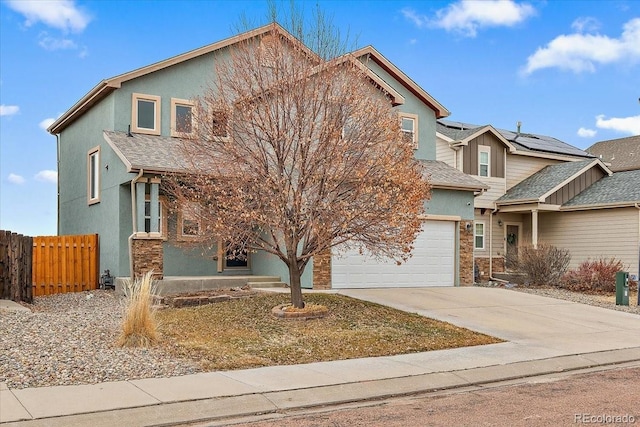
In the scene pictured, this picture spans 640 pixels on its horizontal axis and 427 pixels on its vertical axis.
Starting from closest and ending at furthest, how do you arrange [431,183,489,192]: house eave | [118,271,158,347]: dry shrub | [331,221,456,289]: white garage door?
[118,271,158,347]: dry shrub
[331,221,456,289]: white garage door
[431,183,489,192]: house eave

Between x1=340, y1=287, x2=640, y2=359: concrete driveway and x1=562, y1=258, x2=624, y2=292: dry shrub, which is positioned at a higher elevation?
x1=562, y1=258, x2=624, y2=292: dry shrub

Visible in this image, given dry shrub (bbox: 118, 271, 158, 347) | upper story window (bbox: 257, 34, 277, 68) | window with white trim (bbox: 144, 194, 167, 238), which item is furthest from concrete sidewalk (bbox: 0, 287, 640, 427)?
window with white trim (bbox: 144, 194, 167, 238)

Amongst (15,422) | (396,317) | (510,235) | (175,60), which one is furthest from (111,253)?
(510,235)

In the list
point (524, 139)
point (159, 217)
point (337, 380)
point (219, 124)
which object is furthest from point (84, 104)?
point (524, 139)

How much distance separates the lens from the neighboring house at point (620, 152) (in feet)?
124

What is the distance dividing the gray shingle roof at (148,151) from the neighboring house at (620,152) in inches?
1102

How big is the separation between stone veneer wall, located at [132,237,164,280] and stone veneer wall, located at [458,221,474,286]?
950 cm

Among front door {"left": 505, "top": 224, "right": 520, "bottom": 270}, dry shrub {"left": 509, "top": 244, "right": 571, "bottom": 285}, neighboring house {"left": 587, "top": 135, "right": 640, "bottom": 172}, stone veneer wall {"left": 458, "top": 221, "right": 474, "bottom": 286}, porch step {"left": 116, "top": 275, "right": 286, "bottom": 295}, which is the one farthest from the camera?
neighboring house {"left": 587, "top": 135, "right": 640, "bottom": 172}

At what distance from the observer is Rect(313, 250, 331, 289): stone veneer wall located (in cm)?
1812

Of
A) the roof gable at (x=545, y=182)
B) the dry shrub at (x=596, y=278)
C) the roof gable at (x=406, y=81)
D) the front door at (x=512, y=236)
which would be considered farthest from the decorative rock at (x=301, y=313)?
the front door at (x=512, y=236)

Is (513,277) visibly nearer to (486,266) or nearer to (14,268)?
(486,266)

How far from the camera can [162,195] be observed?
19141mm

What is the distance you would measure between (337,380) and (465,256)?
42.6ft

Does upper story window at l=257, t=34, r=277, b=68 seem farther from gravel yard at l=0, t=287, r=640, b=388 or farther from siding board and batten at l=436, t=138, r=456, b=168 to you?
siding board and batten at l=436, t=138, r=456, b=168
